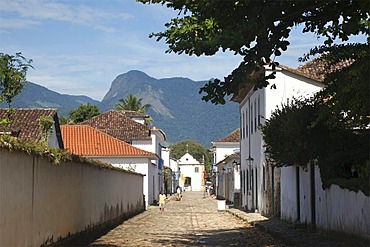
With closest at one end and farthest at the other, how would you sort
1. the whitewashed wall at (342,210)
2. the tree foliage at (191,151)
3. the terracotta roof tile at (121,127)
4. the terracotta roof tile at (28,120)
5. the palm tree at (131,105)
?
the whitewashed wall at (342,210)
the terracotta roof tile at (28,120)
the terracotta roof tile at (121,127)
the palm tree at (131,105)
the tree foliage at (191,151)

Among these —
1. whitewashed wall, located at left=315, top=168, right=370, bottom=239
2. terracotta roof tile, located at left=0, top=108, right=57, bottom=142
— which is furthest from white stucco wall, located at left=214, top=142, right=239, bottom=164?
whitewashed wall, located at left=315, top=168, right=370, bottom=239

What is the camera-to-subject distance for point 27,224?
1108 cm

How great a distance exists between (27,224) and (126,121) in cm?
5188

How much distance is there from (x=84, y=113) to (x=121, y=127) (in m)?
25.2

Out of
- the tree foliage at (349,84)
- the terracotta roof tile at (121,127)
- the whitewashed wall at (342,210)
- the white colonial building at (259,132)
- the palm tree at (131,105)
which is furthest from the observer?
the palm tree at (131,105)

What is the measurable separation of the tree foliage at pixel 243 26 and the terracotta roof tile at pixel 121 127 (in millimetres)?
47638

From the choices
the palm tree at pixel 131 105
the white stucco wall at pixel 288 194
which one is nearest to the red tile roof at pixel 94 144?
the white stucco wall at pixel 288 194

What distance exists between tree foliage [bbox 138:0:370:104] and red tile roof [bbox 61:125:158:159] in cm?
3672

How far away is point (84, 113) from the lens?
85.6 meters

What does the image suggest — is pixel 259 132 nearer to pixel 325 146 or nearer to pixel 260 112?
pixel 260 112

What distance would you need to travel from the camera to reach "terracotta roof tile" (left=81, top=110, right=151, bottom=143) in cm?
5999

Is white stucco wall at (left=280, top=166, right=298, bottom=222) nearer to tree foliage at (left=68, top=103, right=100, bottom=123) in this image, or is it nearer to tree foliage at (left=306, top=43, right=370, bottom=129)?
tree foliage at (left=306, top=43, right=370, bottom=129)

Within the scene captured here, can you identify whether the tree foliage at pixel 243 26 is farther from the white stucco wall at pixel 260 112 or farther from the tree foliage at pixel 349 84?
the white stucco wall at pixel 260 112

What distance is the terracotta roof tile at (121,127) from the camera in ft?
197
